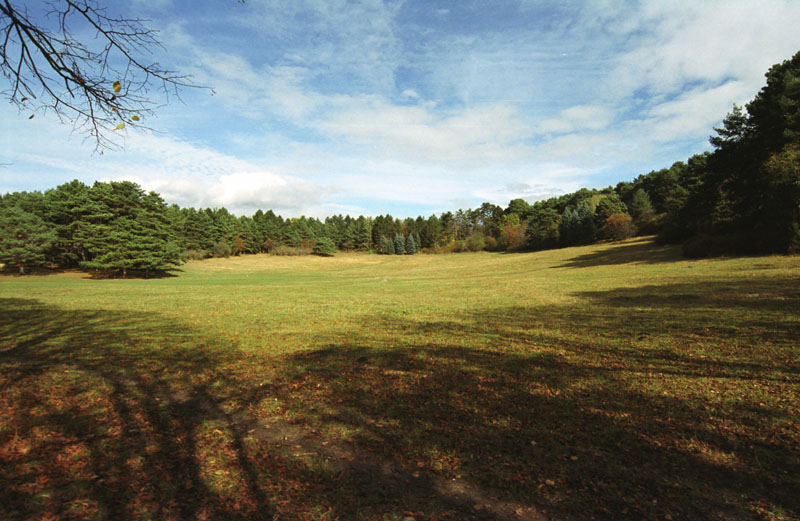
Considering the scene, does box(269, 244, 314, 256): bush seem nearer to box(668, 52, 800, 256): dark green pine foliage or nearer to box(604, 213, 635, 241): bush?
box(604, 213, 635, 241): bush

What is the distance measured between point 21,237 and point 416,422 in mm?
58266

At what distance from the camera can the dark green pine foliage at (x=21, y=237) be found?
131 feet

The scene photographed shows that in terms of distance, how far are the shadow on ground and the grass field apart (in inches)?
1.1

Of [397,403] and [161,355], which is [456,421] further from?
[161,355]

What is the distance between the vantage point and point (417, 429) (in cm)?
489

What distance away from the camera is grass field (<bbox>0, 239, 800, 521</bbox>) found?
11.1 ft

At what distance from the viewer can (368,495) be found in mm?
3520

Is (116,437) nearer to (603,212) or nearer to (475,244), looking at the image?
(603,212)

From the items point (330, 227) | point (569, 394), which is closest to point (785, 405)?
point (569, 394)

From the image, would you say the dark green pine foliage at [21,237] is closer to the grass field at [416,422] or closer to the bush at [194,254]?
the bush at [194,254]

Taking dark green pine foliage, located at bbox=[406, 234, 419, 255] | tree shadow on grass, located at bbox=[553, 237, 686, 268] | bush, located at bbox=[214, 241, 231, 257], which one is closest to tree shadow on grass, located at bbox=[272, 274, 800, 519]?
tree shadow on grass, located at bbox=[553, 237, 686, 268]

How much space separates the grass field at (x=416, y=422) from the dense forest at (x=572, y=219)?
20473 millimetres

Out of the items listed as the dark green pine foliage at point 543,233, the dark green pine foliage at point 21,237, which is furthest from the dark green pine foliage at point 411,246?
the dark green pine foliage at point 21,237

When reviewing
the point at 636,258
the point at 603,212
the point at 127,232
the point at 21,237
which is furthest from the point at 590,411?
the point at 603,212
